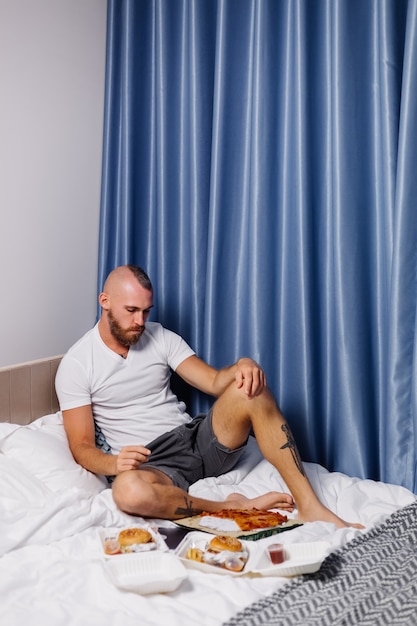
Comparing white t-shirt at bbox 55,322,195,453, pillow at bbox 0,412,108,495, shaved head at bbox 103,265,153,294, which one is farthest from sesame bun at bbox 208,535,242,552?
shaved head at bbox 103,265,153,294

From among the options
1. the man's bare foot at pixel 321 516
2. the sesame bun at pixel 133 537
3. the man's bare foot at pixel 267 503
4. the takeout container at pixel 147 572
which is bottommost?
the man's bare foot at pixel 267 503

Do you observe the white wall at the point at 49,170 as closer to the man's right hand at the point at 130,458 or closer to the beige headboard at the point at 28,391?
the beige headboard at the point at 28,391

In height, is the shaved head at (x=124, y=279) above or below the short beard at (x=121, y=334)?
above

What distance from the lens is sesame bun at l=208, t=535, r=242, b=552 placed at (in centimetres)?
161

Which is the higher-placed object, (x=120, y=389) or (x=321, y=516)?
(x=120, y=389)

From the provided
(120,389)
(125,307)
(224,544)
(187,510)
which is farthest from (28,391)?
(224,544)

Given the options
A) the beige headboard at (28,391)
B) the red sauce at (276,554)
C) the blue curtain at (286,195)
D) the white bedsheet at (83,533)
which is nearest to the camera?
the white bedsheet at (83,533)

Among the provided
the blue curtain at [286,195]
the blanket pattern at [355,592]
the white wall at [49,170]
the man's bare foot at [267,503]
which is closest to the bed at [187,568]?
the blanket pattern at [355,592]

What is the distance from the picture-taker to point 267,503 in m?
2.02

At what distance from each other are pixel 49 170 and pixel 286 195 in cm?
87

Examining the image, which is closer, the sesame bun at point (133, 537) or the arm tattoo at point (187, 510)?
the sesame bun at point (133, 537)

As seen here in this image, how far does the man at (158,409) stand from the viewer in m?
2.06

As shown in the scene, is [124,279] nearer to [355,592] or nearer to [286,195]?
[286,195]

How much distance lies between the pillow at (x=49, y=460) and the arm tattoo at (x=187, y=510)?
0.26m
